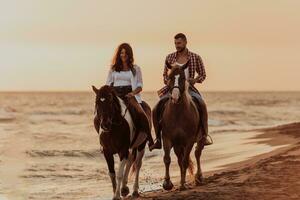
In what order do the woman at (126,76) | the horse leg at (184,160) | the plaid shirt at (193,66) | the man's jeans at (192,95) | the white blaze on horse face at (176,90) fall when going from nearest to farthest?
1. the white blaze on horse face at (176,90)
2. the woman at (126,76)
3. the horse leg at (184,160)
4. the man's jeans at (192,95)
5. the plaid shirt at (193,66)

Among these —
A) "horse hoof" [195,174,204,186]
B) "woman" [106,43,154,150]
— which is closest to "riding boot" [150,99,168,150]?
"woman" [106,43,154,150]

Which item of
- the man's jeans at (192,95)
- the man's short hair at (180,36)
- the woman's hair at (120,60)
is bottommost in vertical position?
the man's jeans at (192,95)

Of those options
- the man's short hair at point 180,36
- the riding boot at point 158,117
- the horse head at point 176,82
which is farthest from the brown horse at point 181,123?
the man's short hair at point 180,36

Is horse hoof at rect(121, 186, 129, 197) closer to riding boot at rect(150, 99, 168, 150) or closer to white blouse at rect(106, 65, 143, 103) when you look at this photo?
riding boot at rect(150, 99, 168, 150)

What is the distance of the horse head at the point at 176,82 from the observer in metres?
12.7

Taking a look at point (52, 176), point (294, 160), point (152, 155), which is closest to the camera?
point (294, 160)

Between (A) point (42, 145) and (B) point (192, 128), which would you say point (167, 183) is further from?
(A) point (42, 145)

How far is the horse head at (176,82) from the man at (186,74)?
2.59 feet

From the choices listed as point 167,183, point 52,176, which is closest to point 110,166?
point 167,183

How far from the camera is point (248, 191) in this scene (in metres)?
12.5

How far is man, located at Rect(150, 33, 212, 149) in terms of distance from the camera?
13.7m

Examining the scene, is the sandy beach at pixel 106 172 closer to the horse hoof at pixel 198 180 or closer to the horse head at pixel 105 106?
the horse hoof at pixel 198 180

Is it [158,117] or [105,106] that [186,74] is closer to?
[158,117]

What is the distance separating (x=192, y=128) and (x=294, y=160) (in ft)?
11.2
